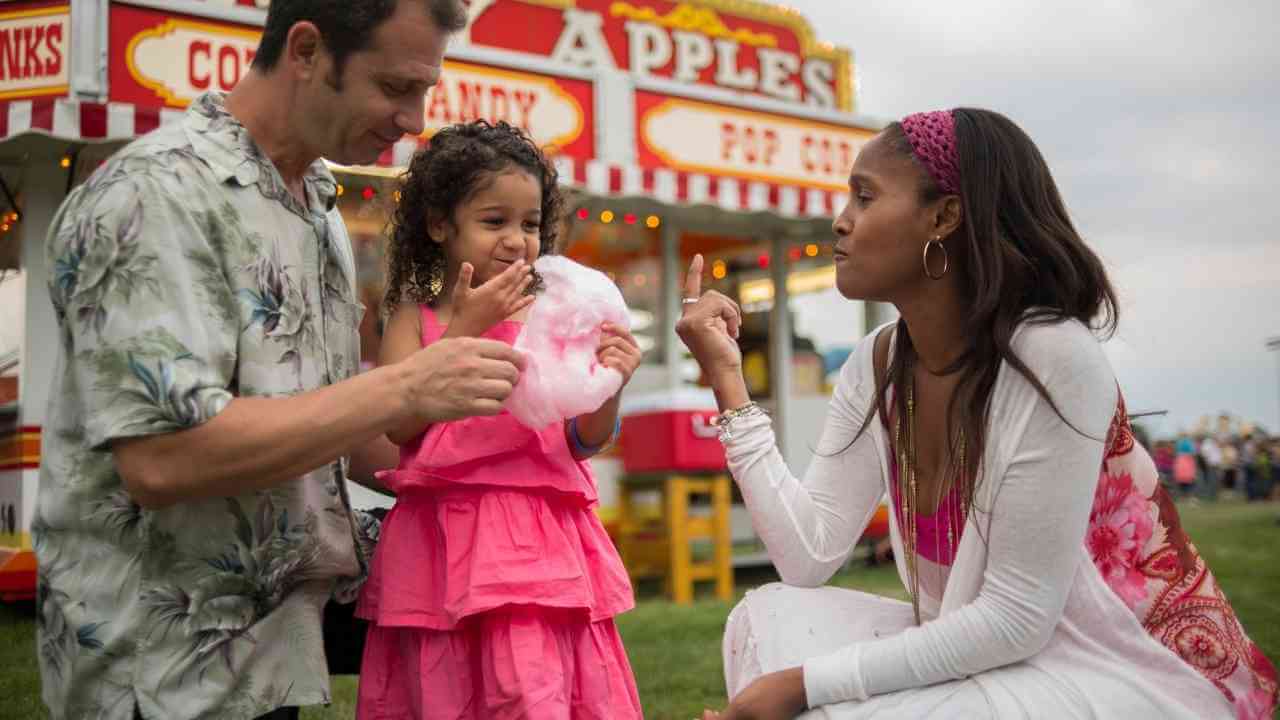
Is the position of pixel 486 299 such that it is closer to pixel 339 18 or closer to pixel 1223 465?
pixel 339 18

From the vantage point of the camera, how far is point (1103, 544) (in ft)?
6.45

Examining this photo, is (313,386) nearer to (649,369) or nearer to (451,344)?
(451,344)

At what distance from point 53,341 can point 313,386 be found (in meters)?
5.26

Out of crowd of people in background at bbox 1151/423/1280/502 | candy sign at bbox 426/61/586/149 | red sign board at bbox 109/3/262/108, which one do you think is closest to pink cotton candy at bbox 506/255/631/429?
red sign board at bbox 109/3/262/108

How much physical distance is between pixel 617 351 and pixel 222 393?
830 millimetres

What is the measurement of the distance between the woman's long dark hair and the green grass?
2.18 meters

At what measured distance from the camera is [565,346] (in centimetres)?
229

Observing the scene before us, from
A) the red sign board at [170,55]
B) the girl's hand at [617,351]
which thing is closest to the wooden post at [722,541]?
the red sign board at [170,55]

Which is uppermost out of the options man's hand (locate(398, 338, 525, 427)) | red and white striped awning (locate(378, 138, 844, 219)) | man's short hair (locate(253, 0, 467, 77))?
red and white striped awning (locate(378, 138, 844, 219))

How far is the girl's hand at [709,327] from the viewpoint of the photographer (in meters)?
2.27

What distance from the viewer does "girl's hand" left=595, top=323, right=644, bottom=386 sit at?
7.54 feet

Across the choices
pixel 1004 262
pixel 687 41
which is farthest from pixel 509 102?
pixel 1004 262

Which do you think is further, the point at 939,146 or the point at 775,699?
the point at 939,146

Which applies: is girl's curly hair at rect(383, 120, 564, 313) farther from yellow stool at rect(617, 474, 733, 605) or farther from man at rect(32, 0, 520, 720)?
yellow stool at rect(617, 474, 733, 605)
